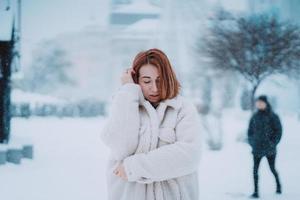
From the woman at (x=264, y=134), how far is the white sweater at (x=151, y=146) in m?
1.40

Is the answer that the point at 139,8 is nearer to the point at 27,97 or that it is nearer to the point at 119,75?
the point at 119,75

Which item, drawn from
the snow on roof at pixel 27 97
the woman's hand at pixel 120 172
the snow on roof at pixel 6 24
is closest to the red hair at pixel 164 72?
the woman's hand at pixel 120 172

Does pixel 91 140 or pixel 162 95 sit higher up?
pixel 162 95

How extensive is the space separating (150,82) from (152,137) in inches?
5.3

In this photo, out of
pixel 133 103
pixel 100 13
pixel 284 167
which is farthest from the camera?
pixel 100 13

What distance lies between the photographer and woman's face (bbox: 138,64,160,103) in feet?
2.89

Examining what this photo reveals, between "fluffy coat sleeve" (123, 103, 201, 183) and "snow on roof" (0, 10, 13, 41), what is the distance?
5.62ft

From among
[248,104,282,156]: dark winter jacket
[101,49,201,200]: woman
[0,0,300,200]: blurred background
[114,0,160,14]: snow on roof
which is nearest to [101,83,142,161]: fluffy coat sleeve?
[101,49,201,200]: woman

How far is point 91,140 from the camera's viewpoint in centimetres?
236

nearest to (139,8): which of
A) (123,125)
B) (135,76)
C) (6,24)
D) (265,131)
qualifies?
(6,24)

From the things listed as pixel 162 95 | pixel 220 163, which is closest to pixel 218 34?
pixel 220 163

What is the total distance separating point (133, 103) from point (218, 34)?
1606 mm

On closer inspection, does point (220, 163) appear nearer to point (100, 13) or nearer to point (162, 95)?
point (100, 13)

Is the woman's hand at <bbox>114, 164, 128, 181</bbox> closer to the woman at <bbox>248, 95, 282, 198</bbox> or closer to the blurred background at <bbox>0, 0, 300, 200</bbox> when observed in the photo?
the blurred background at <bbox>0, 0, 300, 200</bbox>
